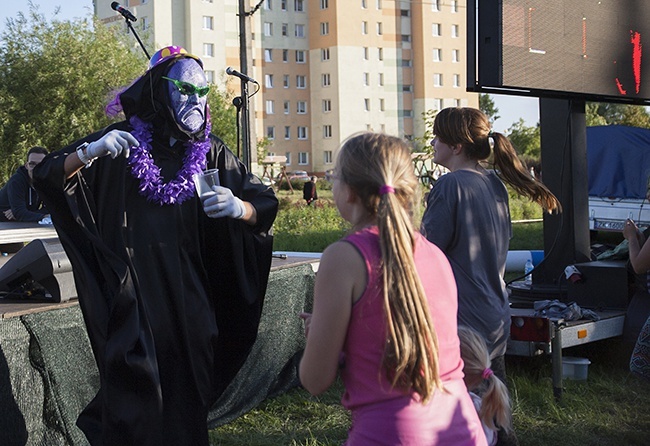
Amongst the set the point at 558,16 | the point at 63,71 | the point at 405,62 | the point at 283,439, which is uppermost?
the point at 405,62

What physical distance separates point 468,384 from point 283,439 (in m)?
2.39

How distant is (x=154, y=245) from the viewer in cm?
338

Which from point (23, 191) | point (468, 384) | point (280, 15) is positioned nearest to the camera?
point (468, 384)

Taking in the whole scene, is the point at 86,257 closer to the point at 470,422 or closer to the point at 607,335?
the point at 470,422

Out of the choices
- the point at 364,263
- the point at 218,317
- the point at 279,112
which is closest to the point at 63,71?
the point at 218,317

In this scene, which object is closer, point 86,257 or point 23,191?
→ point 86,257

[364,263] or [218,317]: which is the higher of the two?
[364,263]

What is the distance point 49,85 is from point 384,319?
953 inches

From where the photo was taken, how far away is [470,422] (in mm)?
2145

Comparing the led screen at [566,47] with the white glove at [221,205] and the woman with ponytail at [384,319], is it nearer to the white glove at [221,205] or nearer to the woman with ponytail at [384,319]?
the white glove at [221,205]

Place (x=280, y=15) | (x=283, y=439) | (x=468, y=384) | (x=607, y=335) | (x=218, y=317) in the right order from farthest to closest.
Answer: (x=280, y=15)
(x=607, y=335)
(x=283, y=439)
(x=218, y=317)
(x=468, y=384)

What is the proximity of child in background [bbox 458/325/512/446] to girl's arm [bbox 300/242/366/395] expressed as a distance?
60 cm

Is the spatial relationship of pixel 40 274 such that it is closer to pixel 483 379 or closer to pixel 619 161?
pixel 483 379

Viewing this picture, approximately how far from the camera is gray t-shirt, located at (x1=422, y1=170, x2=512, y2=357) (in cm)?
329
